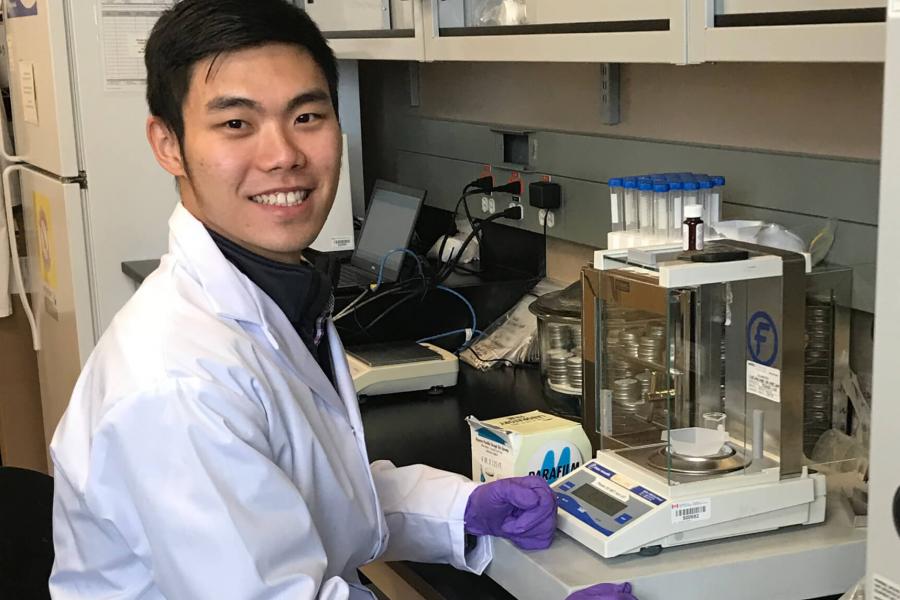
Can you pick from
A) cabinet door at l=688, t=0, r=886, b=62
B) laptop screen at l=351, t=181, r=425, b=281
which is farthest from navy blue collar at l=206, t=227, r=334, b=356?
laptop screen at l=351, t=181, r=425, b=281

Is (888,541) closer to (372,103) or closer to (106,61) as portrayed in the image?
(106,61)

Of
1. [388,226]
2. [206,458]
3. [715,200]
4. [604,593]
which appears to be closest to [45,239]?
[388,226]

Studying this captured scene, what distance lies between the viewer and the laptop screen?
2688 millimetres

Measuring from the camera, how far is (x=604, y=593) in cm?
131

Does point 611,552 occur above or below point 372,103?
below

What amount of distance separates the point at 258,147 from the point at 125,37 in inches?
66.0

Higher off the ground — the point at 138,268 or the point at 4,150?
the point at 4,150

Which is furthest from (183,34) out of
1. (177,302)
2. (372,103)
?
(372,103)

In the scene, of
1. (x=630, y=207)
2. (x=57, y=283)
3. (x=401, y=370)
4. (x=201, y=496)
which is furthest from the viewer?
(x=57, y=283)

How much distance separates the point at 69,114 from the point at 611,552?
79.6 inches

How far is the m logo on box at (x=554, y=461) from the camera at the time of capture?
1.66 meters

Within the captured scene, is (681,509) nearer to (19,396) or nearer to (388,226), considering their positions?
(388,226)

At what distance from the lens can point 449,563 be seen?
162 centimetres

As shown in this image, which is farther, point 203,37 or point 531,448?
point 531,448
